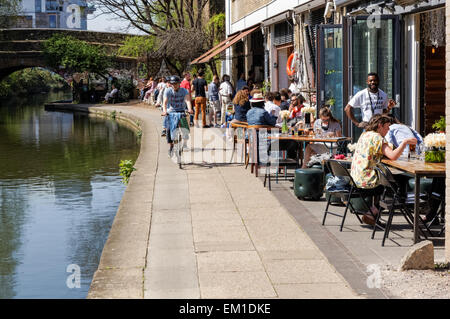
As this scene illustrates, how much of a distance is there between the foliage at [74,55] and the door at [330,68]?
113 ft

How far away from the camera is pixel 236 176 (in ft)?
39.5

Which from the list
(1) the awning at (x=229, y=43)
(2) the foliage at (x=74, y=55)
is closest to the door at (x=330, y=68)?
(1) the awning at (x=229, y=43)

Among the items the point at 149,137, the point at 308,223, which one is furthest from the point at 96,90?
the point at 308,223

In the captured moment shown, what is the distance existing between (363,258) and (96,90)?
41.1 metres

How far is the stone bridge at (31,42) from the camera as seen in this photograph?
48656 mm

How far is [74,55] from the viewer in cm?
4691

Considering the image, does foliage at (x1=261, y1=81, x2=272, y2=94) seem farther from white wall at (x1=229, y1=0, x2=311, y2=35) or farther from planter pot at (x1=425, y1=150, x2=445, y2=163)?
planter pot at (x1=425, y1=150, x2=445, y2=163)

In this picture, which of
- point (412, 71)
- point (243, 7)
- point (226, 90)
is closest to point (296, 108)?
point (412, 71)

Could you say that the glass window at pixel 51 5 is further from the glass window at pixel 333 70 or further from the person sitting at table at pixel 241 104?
the glass window at pixel 333 70

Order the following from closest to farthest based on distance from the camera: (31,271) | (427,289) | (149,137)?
(427,289)
(31,271)
(149,137)

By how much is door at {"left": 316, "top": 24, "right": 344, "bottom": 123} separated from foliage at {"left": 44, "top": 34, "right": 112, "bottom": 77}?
113ft

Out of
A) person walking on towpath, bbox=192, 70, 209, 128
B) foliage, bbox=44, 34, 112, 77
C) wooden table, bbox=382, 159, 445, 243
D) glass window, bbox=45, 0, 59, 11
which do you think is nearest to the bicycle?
wooden table, bbox=382, 159, 445, 243

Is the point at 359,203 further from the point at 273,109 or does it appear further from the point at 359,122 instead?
the point at 273,109
